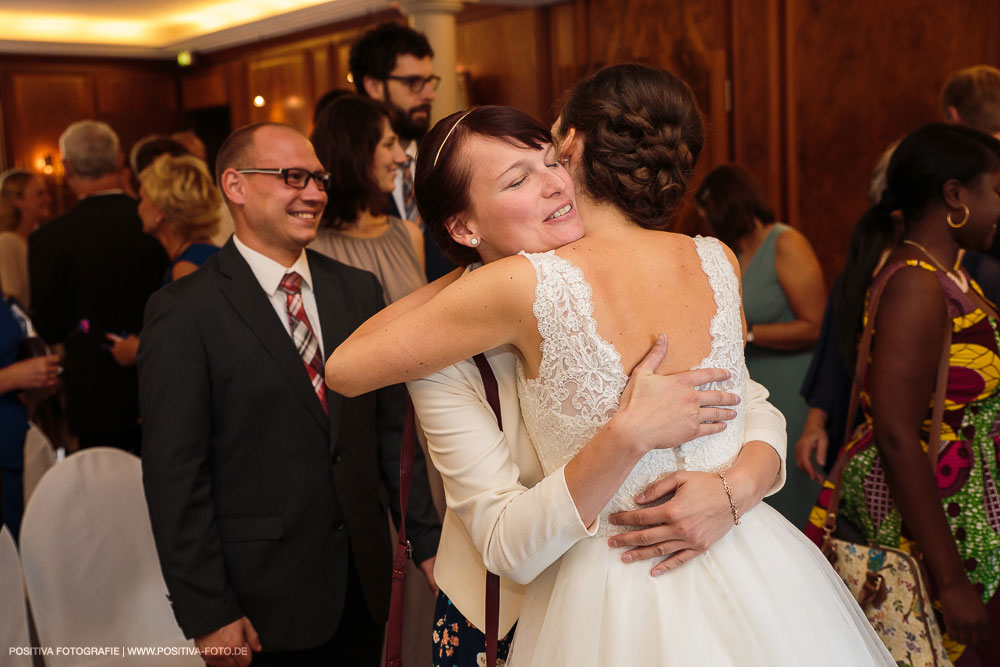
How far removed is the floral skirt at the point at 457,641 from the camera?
5.45 ft

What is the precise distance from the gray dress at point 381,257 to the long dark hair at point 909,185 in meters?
1.30

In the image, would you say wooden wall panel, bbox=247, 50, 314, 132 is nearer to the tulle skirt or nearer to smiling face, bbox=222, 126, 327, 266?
smiling face, bbox=222, 126, 327, 266

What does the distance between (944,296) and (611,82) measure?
1.20 meters

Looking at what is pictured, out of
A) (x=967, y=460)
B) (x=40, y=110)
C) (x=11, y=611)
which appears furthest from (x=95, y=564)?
(x=40, y=110)

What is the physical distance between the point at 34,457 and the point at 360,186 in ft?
5.94

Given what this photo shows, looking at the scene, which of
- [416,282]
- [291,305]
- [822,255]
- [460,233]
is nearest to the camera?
[460,233]

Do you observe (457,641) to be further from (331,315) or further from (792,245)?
(792,245)

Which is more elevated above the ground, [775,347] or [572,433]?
[572,433]

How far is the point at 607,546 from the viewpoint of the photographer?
146 centimetres

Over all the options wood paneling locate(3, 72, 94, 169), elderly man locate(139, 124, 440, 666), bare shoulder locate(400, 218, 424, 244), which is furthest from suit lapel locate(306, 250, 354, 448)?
wood paneling locate(3, 72, 94, 169)

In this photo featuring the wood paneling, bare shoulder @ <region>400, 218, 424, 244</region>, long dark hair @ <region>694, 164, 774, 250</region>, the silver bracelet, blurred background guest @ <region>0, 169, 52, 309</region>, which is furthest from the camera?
the wood paneling

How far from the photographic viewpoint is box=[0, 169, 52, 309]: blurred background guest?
588 cm

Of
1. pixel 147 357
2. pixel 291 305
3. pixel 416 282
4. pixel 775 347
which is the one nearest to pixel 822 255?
pixel 775 347

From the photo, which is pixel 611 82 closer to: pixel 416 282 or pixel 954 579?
pixel 954 579
